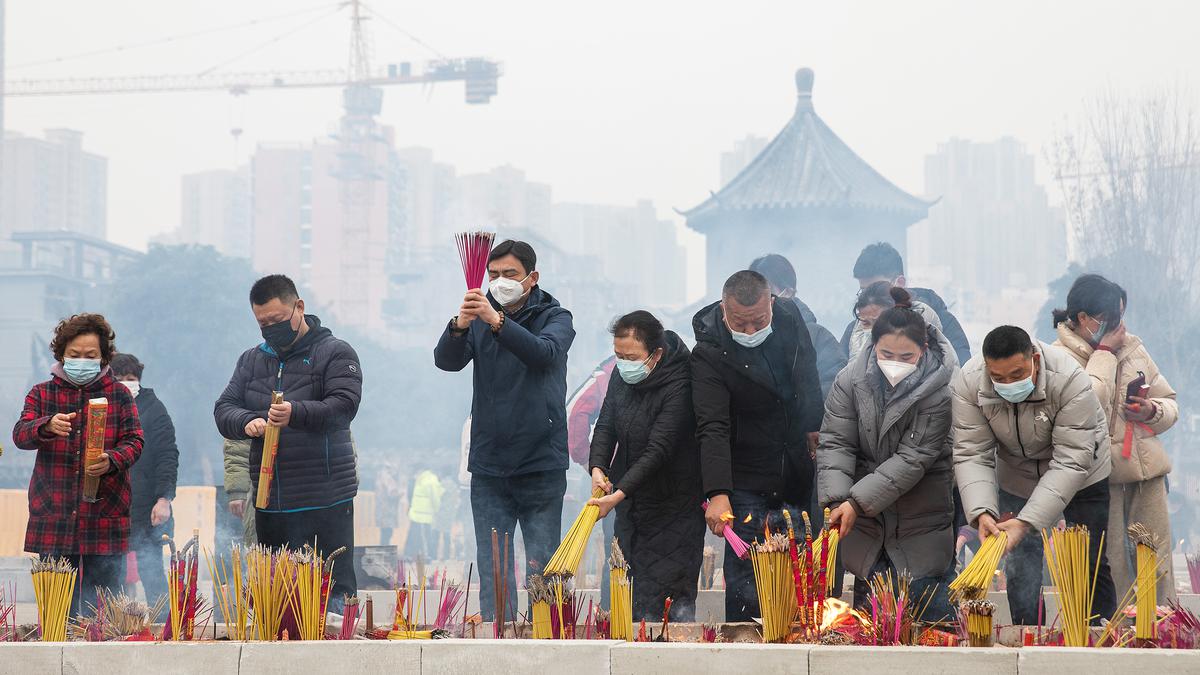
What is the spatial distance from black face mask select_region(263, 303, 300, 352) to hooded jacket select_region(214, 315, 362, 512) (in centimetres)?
4

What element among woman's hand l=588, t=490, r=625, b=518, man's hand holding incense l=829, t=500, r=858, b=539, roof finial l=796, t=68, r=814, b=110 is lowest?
man's hand holding incense l=829, t=500, r=858, b=539

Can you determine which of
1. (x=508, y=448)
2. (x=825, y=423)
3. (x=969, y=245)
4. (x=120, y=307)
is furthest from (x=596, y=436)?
(x=969, y=245)

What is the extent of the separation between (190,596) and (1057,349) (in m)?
3.32

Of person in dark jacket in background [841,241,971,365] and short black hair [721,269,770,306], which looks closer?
short black hair [721,269,770,306]

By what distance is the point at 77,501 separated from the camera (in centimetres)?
548

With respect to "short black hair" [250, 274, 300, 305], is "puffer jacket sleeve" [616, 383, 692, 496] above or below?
below

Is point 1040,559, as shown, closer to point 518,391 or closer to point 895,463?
point 895,463

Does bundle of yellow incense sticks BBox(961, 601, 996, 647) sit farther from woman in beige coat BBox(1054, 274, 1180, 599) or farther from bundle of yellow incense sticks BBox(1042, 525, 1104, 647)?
woman in beige coat BBox(1054, 274, 1180, 599)

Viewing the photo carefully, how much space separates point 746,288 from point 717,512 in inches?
35.6

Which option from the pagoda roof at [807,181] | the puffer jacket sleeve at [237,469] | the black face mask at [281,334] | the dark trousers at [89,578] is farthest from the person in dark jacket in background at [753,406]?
the pagoda roof at [807,181]

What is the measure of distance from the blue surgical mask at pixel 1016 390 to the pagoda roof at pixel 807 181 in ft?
69.6

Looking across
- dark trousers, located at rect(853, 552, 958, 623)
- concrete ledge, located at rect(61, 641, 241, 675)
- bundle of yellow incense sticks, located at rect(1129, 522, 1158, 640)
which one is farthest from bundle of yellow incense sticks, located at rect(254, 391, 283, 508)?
bundle of yellow incense sticks, located at rect(1129, 522, 1158, 640)

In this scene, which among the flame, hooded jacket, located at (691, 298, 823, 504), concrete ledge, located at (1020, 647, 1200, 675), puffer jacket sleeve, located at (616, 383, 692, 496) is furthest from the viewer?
hooded jacket, located at (691, 298, 823, 504)

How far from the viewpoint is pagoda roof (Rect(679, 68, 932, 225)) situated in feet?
85.2
